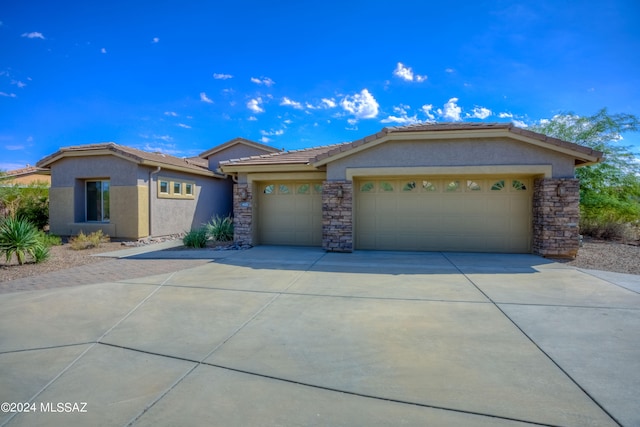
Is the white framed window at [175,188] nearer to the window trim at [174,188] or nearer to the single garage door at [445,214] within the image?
the window trim at [174,188]

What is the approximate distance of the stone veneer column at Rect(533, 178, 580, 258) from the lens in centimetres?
935

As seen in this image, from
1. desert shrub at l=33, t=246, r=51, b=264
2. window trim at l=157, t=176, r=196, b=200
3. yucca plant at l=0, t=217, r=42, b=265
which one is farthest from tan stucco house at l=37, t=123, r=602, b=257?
yucca plant at l=0, t=217, r=42, b=265

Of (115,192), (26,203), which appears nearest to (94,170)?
(115,192)

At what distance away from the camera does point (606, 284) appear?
264 inches

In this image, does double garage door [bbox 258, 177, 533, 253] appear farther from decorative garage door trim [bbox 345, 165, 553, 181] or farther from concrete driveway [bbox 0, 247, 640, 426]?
concrete driveway [bbox 0, 247, 640, 426]

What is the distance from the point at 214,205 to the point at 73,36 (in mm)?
9788

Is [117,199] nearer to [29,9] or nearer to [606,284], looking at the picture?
[29,9]

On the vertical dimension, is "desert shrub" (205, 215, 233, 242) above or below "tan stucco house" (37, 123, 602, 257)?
below

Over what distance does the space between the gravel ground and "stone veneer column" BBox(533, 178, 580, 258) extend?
50 centimetres

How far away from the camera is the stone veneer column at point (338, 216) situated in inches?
413

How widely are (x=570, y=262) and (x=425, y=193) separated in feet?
14.3

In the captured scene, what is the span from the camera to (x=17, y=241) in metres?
8.84

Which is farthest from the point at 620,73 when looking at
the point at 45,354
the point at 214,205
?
the point at 214,205

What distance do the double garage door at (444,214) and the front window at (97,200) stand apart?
36.5 feet
